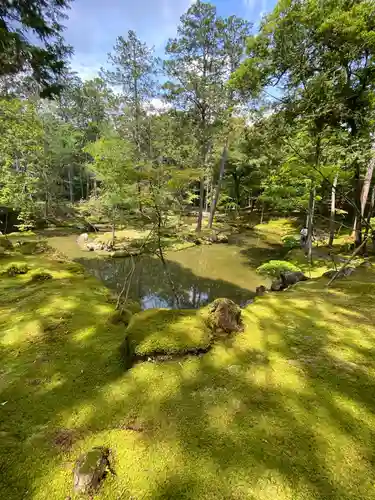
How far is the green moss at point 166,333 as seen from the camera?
84.1 inches

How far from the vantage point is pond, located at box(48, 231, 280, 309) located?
6973 mm

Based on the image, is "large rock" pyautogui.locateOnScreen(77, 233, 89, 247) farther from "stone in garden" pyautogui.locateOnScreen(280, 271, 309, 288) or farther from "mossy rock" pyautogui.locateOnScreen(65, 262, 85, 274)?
"stone in garden" pyautogui.locateOnScreen(280, 271, 309, 288)

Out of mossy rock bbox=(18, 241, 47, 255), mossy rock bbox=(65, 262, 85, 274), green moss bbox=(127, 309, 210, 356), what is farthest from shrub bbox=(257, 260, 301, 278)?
mossy rock bbox=(18, 241, 47, 255)

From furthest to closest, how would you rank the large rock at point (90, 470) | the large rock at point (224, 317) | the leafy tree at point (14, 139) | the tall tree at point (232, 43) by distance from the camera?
the tall tree at point (232, 43)
the leafy tree at point (14, 139)
the large rock at point (224, 317)
the large rock at point (90, 470)

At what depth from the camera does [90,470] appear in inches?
49.9

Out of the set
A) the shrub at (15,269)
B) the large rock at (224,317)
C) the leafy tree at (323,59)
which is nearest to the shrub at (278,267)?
the leafy tree at (323,59)

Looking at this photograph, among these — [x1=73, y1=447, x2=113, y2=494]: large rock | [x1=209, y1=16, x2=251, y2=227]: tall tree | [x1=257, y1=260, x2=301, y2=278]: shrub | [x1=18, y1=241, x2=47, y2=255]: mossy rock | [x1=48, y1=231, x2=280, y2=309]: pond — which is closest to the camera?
[x1=73, y1=447, x2=113, y2=494]: large rock

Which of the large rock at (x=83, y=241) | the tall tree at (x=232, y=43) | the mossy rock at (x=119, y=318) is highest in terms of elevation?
the tall tree at (x=232, y=43)

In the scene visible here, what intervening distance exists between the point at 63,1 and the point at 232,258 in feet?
31.3

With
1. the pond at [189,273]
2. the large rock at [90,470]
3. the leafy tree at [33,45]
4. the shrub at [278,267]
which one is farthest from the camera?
the shrub at [278,267]

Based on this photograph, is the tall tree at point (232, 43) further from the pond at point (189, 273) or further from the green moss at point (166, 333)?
the green moss at point (166, 333)

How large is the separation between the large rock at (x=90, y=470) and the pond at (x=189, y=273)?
354cm

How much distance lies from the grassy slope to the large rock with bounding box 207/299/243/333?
0.39 feet

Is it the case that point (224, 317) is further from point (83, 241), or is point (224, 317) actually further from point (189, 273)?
point (83, 241)
